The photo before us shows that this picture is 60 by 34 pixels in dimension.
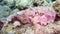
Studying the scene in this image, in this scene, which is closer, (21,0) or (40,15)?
(40,15)

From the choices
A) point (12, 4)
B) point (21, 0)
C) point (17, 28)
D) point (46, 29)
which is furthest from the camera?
point (12, 4)

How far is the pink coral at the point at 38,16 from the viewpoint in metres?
1.30

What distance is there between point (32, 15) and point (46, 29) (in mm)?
171

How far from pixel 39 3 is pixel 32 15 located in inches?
17.5

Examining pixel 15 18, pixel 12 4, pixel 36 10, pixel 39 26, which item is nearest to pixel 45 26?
pixel 39 26

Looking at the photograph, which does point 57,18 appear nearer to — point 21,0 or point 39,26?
point 39,26

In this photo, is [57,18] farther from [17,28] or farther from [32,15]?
[17,28]

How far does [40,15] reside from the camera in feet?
4.38

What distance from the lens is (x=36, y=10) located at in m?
1.36

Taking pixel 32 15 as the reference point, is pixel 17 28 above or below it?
below

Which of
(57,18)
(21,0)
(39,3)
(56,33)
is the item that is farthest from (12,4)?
(56,33)

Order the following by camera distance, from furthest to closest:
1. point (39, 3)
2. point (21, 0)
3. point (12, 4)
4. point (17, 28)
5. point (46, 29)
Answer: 1. point (12, 4)
2. point (21, 0)
3. point (39, 3)
4. point (17, 28)
5. point (46, 29)

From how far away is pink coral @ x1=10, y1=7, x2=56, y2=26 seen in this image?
1.30 m

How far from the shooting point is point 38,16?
1.32 m
